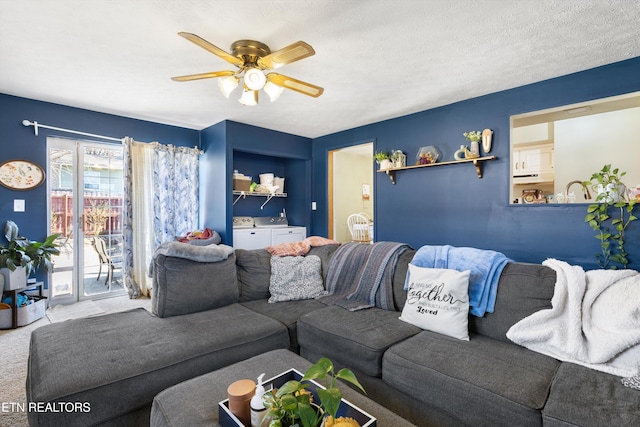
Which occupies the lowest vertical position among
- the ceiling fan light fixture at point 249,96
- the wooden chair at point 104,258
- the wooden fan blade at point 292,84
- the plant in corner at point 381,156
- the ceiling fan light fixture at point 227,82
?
the wooden chair at point 104,258

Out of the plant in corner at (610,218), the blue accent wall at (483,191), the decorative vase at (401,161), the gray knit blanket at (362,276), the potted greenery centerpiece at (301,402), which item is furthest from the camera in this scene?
the decorative vase at (401,161)

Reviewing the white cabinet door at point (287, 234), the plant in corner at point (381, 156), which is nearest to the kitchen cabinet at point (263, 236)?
the white cabinet door at point (287, 234)

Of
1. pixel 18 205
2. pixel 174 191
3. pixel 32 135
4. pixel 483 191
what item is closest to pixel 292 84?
pixel 483 191

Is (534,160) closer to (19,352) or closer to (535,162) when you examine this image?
(535,162)

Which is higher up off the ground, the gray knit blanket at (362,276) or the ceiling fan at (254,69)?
the ceiling fan at (254,69)

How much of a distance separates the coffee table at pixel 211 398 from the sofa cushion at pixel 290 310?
59cm

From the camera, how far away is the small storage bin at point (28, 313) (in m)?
2.98

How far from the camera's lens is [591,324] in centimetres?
156

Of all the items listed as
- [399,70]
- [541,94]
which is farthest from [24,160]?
[541,94]

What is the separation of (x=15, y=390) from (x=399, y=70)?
3.72m

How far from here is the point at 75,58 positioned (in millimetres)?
2572

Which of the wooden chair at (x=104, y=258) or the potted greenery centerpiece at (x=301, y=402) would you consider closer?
the potted greenery centerpiece at (x=301, y=402)

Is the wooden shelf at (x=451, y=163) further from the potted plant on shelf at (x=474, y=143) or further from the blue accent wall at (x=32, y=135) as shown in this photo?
the blue accent wall at (x=32, y=135)

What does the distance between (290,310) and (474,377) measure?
1283mm
